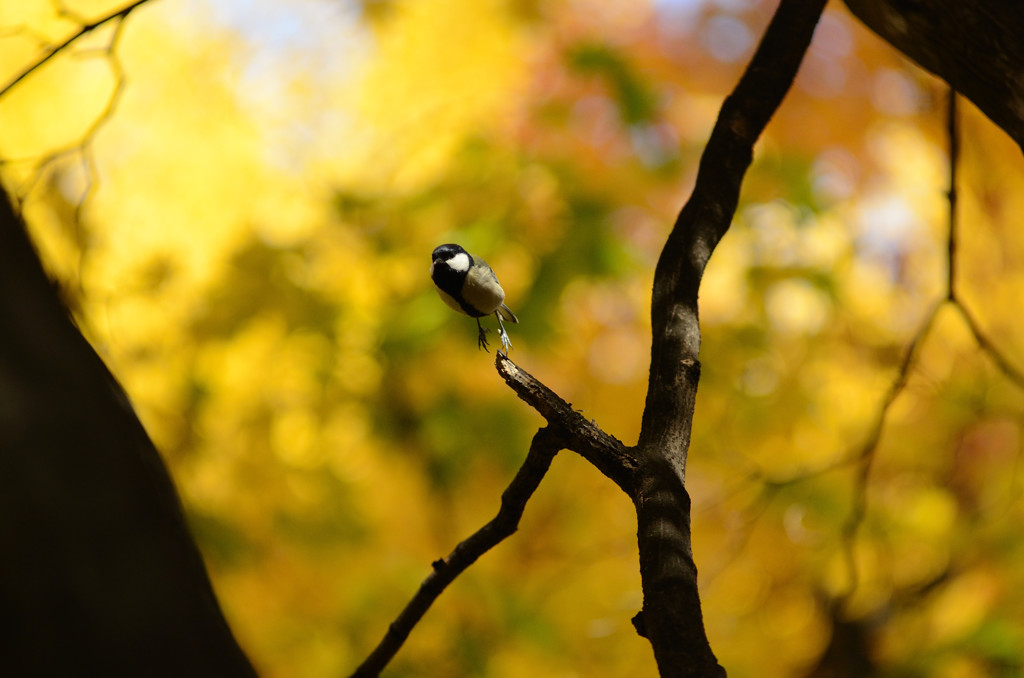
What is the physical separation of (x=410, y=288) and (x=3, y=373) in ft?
9.01

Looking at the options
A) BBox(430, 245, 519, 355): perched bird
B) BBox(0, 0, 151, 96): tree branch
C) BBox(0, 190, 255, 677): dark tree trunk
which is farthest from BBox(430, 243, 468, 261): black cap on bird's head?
BBox(0, 0, 151, 96): tree branch

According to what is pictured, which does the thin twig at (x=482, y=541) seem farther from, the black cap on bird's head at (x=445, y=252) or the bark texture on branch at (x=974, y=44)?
the bark texture on branch at (x=974, y=44)

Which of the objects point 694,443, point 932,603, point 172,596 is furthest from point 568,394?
point 172,596

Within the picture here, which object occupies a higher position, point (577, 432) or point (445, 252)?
point (445, 252)

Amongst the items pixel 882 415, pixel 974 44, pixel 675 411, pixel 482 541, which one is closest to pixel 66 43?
pixel 482 541

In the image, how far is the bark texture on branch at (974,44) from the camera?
1.25 metres

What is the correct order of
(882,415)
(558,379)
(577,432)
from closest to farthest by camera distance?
(577,432)
(882,415)
(558,379)

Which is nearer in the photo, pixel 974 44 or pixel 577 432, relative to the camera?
pixel 577 432

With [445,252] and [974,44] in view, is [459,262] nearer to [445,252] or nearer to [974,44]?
[445,252]

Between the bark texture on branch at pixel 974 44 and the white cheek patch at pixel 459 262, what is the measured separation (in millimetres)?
960

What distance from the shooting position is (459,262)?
135cm

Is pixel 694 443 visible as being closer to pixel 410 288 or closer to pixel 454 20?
pixel 410 288

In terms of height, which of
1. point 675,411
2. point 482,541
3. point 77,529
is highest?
point 675,411

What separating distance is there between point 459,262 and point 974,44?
Answer: 1008mm
